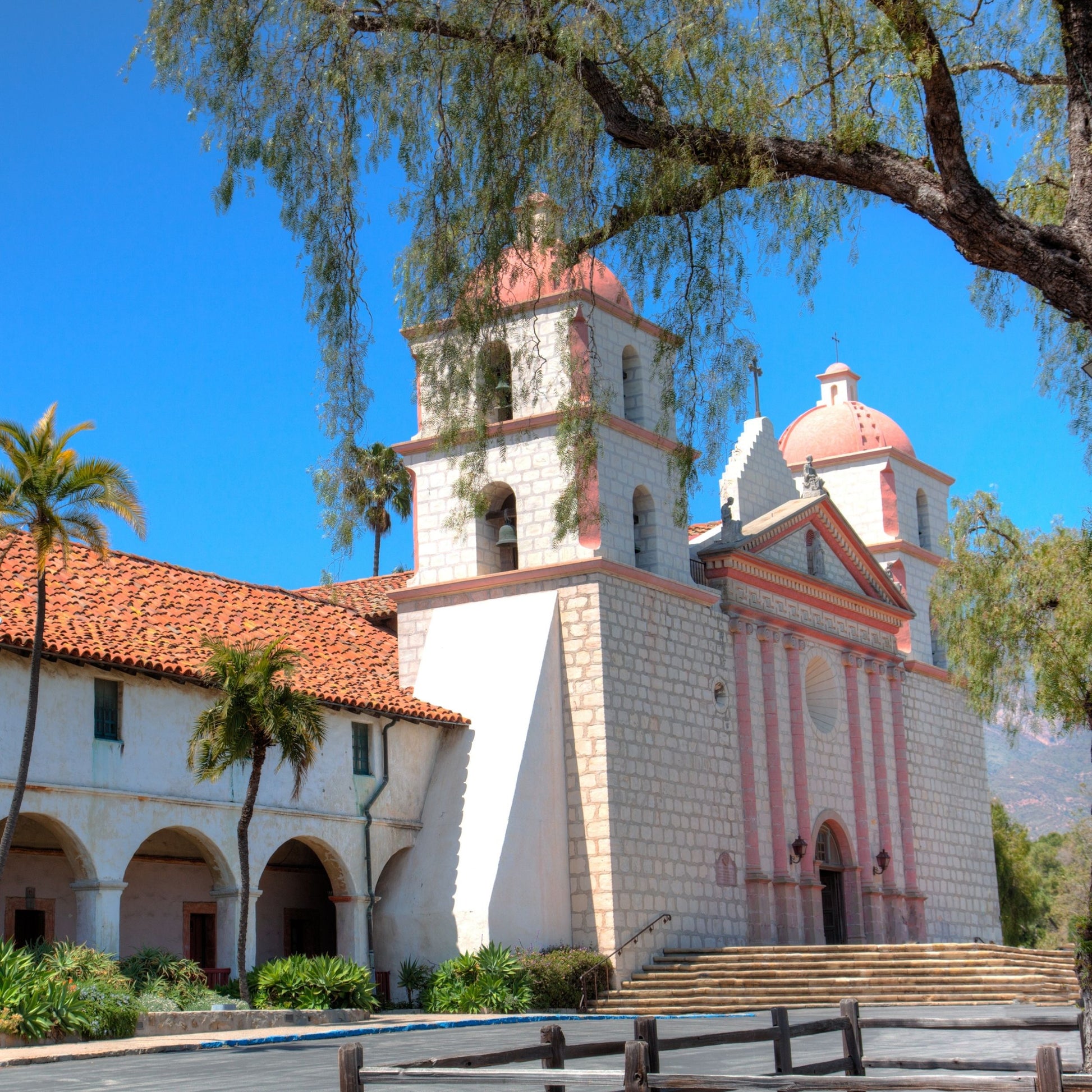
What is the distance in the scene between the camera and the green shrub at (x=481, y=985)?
23.5 meters

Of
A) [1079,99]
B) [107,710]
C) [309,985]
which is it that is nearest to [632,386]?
[107,710]

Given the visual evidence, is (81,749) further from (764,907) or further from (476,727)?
(764,907)

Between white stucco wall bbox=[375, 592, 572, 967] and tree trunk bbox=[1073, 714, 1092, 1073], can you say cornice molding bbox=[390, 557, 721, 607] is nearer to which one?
white stucco wall bbox=[375, 592, 572, 967]

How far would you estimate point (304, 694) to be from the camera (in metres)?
22.4

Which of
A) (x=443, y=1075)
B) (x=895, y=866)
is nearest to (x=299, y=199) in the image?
(x=443, y=1075)

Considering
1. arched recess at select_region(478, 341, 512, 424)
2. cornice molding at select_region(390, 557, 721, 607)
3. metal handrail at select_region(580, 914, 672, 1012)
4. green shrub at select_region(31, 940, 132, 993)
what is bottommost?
metal handrail at select_region(580, 914, 672, 1012)

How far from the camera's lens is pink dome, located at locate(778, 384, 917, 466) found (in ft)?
126

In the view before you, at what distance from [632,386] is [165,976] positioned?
13.3 metres

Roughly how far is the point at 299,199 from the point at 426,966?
16382 millimetres

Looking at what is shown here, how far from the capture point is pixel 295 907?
27172 mm

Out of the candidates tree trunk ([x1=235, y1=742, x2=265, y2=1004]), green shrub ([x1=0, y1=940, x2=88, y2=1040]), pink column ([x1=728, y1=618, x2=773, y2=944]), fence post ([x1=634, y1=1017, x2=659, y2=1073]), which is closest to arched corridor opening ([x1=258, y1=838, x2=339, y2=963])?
tree trunk ([x1=235, y1=742, x2=265, y2=1004])

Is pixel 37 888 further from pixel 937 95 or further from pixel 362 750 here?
pixel 937 95

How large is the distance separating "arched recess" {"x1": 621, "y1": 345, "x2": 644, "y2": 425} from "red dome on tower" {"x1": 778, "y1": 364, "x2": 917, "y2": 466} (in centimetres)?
1005

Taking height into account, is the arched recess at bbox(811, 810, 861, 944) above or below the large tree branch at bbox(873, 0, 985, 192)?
below
